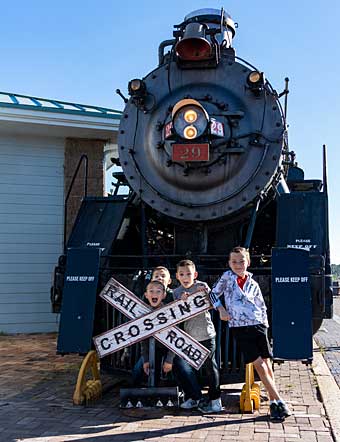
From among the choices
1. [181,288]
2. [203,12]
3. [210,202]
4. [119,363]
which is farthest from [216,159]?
[203,12]

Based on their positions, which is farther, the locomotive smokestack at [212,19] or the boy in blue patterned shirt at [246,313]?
the locomotive smokestack at [212,19]

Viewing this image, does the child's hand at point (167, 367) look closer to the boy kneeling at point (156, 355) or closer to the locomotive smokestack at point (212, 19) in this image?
the boy kneeling at point (156, 355)

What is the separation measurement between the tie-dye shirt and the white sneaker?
671 mm

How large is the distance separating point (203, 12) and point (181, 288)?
3.85 meters

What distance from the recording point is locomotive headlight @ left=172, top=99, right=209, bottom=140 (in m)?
4.57

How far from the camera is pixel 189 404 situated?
409 cm

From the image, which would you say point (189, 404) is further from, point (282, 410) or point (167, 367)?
point (282, 410)

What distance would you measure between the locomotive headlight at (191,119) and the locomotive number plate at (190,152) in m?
0.08

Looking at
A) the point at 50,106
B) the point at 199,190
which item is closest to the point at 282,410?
the point at 199,190

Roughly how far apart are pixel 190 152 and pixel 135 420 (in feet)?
7.19

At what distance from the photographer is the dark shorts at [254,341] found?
3904mm

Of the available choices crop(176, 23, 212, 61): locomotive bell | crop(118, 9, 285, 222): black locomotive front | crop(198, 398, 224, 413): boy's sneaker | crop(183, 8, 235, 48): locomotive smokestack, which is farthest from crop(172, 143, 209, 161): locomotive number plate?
crop(183, 8, 235, 48): locomotive smokestack

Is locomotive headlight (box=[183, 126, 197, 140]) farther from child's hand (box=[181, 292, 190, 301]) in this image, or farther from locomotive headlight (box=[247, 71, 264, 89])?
child's hand (box=[181, 292, 190, 301])

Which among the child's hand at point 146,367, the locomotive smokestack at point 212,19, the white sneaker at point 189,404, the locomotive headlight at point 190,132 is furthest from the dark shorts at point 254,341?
the locomotive smokestack at point 212,19
